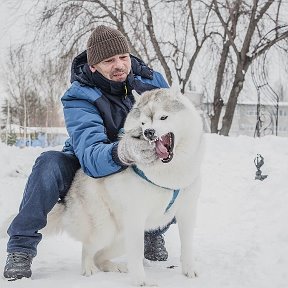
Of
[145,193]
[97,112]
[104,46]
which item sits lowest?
[145,193]

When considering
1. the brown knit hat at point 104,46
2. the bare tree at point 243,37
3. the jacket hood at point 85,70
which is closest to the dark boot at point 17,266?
the jacket hood at point 85,70

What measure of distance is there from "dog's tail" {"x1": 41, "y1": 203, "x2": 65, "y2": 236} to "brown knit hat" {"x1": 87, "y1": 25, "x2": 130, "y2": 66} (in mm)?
936

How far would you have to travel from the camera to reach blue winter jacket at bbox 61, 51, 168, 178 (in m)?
2.45

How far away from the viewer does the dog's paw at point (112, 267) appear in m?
2.76

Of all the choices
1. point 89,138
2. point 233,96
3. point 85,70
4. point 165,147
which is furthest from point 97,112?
point 233,96

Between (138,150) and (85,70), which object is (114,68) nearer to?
(85,70)

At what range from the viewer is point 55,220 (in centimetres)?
278

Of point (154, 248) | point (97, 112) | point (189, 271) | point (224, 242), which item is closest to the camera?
point (189, 271)

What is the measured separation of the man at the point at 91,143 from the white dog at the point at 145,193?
0.10m

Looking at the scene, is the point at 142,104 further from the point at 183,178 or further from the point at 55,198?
the point at 55,198

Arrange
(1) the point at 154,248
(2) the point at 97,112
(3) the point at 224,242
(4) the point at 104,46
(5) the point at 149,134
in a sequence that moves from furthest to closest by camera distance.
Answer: (3) the point at 224,242 → (1) the point at 154,248 → (4) the point at 104,46 → (2) the point at 97,112 → (5) the point at 149,134

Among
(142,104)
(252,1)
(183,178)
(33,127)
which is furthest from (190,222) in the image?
(33,127)

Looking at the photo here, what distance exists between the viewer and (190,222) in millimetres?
2664

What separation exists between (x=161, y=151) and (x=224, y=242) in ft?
4.62
